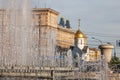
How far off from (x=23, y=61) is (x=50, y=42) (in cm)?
3208

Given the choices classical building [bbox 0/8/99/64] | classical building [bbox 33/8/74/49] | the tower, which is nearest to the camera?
classical building [bbox 0/8/99/64]

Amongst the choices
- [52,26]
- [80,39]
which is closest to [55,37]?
[52,26]

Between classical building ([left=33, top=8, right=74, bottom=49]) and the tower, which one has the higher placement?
classical building ([left=33, top=8, right=74, bottom=49])

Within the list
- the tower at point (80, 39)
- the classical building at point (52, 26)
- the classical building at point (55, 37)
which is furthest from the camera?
the classical building at point (52, 26)

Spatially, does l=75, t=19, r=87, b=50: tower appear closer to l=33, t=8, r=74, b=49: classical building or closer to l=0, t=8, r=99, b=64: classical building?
l=0, t=8, r=99, b=64: classical building

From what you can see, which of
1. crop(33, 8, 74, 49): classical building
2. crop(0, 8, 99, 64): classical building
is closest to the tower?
crop(0, 8, 99, 64): classical building

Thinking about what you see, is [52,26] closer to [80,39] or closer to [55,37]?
[55,37]

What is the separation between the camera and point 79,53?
5888 centimetres

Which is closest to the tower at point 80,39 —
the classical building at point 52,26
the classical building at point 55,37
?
the classical building at point 55,37

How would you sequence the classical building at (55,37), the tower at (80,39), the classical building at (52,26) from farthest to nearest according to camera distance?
the classical building at (52,26) < the tower at (80,39) < the classical building at (55,37)

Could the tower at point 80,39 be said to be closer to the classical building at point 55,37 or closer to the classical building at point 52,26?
the classical building at point 55,37

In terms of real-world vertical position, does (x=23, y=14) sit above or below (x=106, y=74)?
above

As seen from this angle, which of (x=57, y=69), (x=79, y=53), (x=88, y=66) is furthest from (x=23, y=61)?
(x=79, y=53)

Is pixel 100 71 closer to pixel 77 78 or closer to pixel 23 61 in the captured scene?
pixel 77 78
